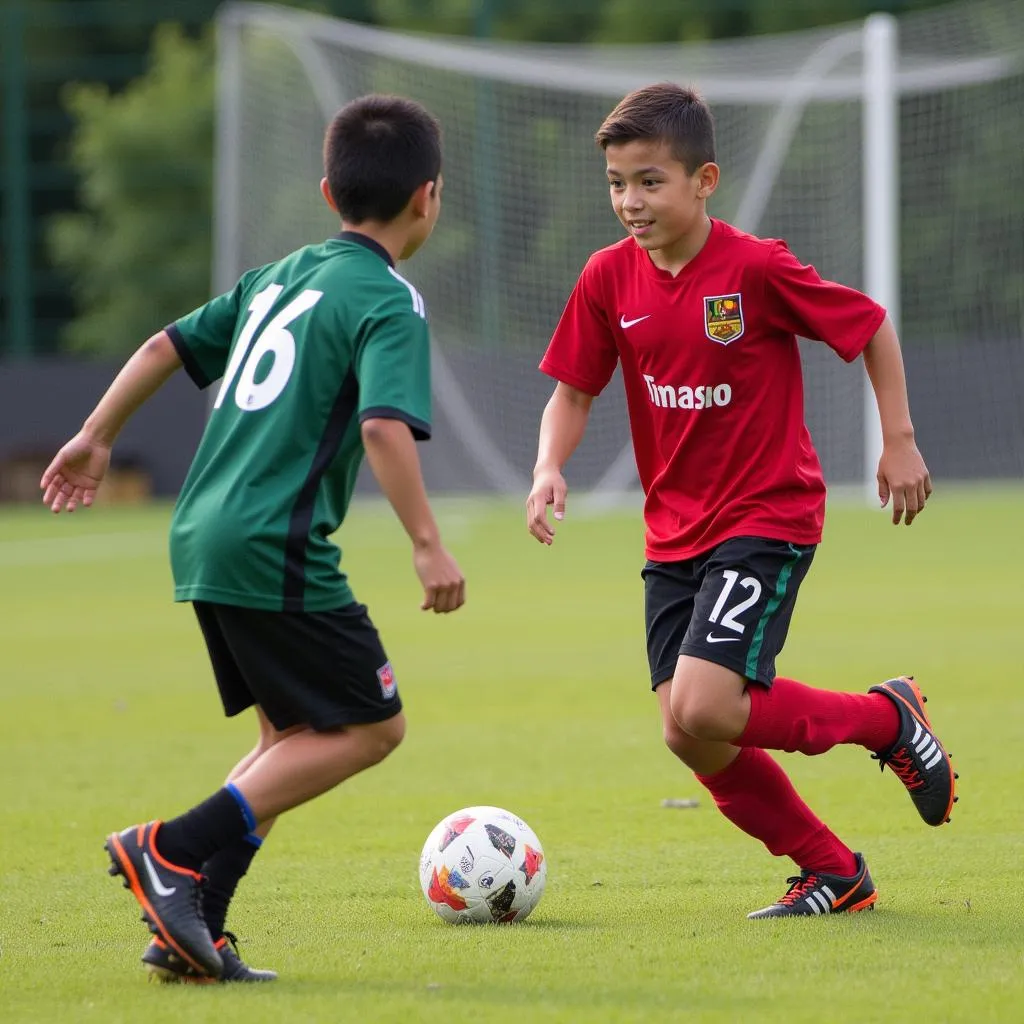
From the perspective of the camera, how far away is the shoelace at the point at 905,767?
14.6ft

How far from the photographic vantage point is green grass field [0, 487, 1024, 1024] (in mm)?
3508

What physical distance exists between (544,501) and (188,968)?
139 centimetres

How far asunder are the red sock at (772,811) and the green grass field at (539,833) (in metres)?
0.17

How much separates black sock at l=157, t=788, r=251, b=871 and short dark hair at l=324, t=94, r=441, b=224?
1232 millimetres

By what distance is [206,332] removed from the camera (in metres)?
4.00

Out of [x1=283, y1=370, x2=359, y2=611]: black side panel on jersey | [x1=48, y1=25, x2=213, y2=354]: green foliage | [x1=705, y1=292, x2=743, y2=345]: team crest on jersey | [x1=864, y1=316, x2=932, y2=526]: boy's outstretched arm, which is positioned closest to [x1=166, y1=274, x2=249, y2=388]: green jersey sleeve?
[x1=283, y1=370, x2=359, y2=611]: black side panel on jersey

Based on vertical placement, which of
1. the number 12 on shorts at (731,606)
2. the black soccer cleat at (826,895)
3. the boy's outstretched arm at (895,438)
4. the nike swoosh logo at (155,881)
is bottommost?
the black soccer cleat at (826,895)

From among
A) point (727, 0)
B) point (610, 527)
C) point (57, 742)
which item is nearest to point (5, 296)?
point (727, 0)

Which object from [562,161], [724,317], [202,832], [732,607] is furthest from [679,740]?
[562,161]

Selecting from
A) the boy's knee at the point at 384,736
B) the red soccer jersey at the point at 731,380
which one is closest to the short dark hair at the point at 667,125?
the red soccer jersey at the point at 731,380

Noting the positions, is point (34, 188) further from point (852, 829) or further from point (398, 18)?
point (852, 829)

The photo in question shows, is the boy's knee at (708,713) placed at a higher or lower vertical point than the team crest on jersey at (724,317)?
lower

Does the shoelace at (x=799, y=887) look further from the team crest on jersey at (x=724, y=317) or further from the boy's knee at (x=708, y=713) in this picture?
the team crest on jersey at (x=724, y=317)

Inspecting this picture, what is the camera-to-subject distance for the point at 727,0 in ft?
111
